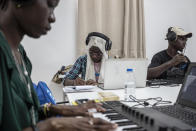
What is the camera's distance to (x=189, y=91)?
47.3 inches

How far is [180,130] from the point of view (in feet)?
2.43

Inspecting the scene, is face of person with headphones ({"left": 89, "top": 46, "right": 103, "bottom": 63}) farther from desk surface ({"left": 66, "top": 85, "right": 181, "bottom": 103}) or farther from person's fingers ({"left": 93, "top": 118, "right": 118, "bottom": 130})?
person's fingers ({"left": 93, "top": 118, "right": 118, "bottom": 130})

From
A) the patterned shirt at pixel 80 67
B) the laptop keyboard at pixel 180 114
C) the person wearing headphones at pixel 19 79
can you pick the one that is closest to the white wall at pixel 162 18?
the patterned shirt at pixel 80 67

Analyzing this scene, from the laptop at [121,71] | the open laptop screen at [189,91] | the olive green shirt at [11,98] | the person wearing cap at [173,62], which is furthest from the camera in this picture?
the person wearing cap at [173,62]

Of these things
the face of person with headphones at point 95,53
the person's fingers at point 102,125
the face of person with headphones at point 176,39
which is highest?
the face of person with headphones at point 176,39

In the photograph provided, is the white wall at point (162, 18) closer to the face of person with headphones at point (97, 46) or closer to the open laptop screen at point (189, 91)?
the face of person with headphones at point (97, 46)

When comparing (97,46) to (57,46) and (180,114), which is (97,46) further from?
(180,114)

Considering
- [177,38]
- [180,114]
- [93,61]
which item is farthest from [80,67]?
[180,114]

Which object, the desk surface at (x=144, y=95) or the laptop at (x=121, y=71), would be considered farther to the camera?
the laptop at (x=121, y=71)

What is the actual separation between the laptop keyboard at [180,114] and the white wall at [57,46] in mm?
2171

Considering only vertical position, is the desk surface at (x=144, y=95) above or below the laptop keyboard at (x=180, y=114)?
above

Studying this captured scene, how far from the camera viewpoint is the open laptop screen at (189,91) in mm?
1150

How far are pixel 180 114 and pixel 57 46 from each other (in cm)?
232

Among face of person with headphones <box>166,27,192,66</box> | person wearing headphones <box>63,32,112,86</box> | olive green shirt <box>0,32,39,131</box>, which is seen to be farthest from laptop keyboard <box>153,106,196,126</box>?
face of person with headphones <box>166,27,192,66</box>
